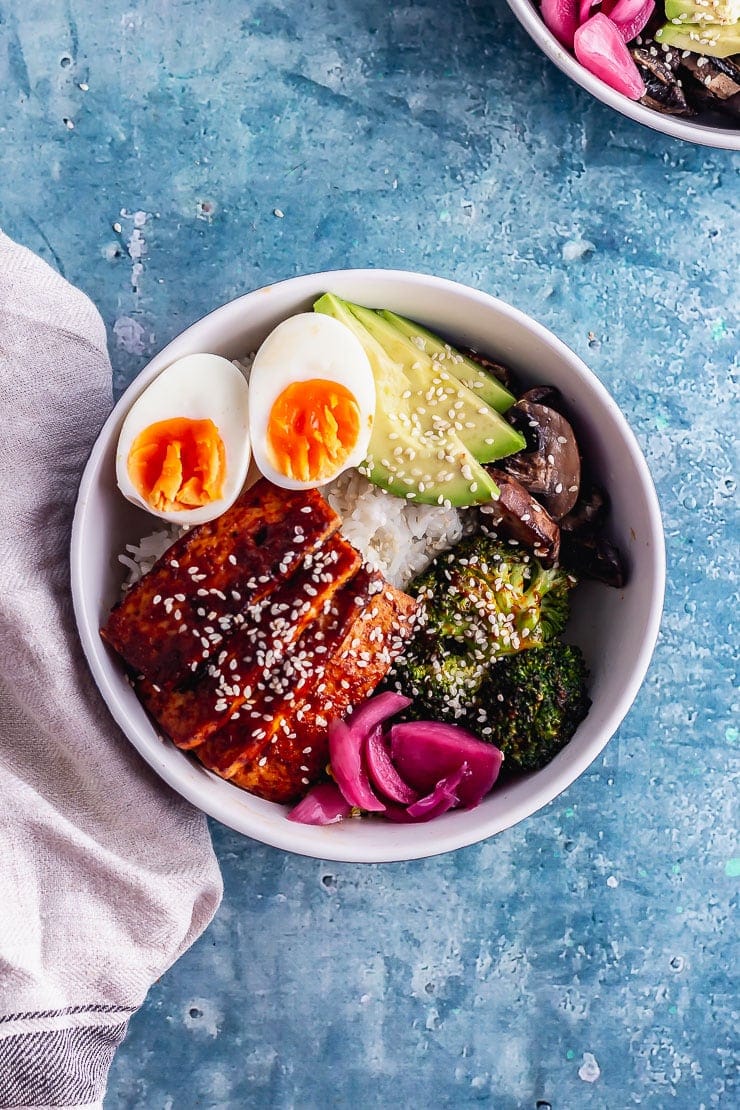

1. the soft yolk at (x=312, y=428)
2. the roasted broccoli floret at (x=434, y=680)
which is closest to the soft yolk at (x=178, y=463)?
the soft yolk at (x=312, y=428)

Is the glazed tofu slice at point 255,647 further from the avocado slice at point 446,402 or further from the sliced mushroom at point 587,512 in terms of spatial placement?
the sliced mushroom at point 587,512

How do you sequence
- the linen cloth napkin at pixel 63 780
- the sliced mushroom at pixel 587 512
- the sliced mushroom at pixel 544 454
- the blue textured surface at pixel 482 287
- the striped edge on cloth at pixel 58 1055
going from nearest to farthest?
the striped edge on cloth at pixel 58 1055 < the linen cloth napkin at pixel 63 780 < the sliced mushroom at pixel 544 454 < the sliced mushroom at pixel 587 512 < the blue textured surface at pixel 482 287

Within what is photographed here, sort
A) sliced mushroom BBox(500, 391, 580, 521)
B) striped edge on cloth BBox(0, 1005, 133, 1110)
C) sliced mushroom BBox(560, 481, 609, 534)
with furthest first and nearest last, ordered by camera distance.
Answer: sliced mushroom BBox(560, 481, 609, 534), sliced mushroom BBox(500, 391, 580, 521), striped edge on cloth BBox(0, 1005, 133, 1110)

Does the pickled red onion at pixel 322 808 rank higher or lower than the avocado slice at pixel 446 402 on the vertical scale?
lower

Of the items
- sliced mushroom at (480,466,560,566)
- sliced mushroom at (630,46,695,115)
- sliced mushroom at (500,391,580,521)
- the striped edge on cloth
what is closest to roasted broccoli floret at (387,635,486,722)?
sliced mushroom at (480,466,560,566)

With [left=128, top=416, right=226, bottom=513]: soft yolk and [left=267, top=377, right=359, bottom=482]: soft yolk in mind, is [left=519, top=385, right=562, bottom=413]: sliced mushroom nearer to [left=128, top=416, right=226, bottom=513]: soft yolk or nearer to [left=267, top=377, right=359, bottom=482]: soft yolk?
[left=267, top=377, right=359, bottom=482]: soft yolk

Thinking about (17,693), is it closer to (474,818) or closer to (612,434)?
(474,818)

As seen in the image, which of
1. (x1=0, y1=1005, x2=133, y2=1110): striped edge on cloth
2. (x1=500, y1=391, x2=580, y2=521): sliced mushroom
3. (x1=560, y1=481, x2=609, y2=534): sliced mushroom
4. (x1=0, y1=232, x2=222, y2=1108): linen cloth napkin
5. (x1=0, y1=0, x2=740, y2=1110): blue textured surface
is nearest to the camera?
(x1=0, y1=1005, x2=133, y2=1110): striped edge on cloth
